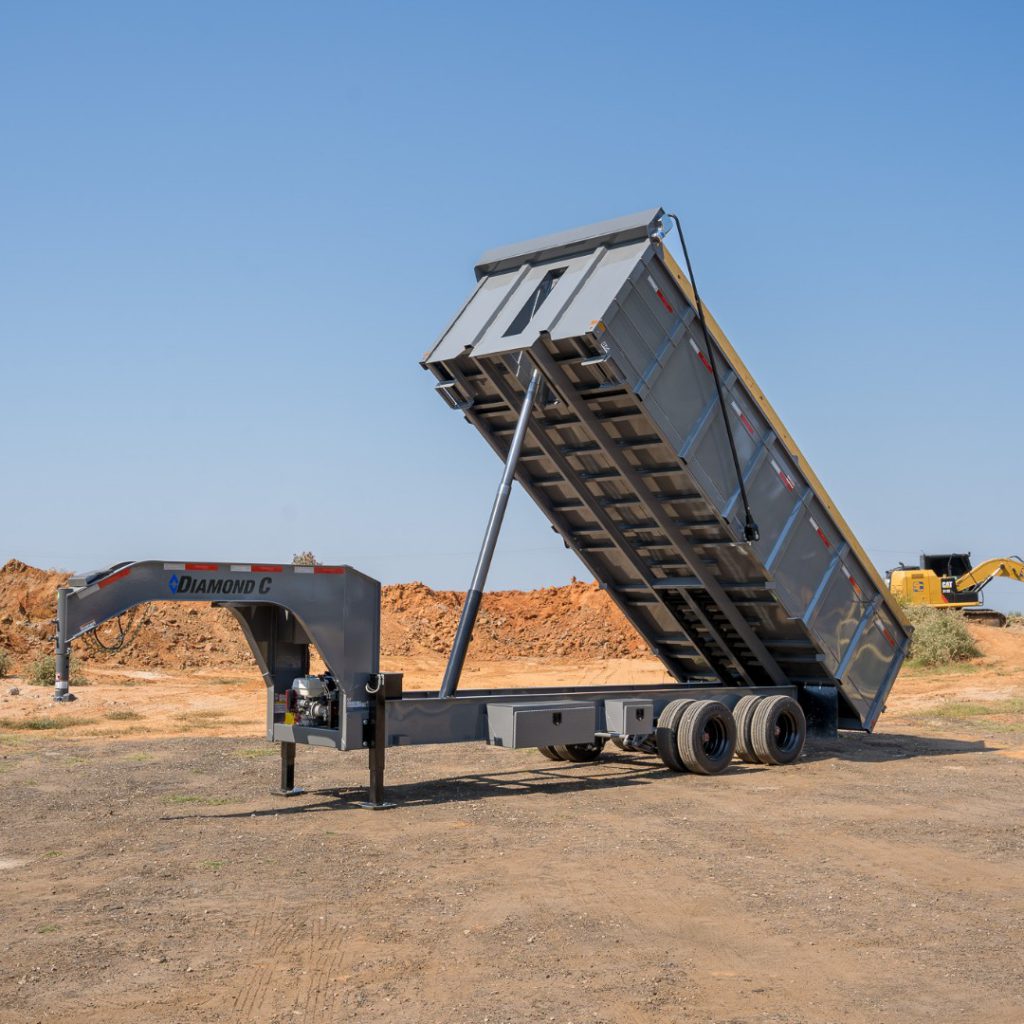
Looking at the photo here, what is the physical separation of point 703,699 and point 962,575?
98.5ft

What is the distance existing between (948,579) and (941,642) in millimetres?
8091

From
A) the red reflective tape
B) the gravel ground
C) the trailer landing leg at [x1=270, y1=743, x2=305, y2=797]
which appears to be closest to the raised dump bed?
the gravel ground

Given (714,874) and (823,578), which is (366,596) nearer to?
(714,874)

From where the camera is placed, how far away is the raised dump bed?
12.0 m

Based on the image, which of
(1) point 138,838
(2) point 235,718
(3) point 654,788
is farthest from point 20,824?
(2) point 235,718

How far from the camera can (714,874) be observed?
8.60m

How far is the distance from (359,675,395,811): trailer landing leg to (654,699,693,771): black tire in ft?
12.3

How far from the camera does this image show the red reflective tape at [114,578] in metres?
9.70

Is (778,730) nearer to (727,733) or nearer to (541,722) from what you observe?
(727,733)

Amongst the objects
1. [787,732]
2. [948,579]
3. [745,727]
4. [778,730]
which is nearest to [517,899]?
[745,727]

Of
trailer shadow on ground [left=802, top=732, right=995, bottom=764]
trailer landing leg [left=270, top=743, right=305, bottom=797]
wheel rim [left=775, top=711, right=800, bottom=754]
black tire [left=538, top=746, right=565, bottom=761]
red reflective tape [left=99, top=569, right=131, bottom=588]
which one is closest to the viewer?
red reflective tape [left=99, top=569, right=131, bottom=588]

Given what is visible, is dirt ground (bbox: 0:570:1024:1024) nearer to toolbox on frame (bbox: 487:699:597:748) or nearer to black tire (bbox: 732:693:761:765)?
black tire (bbox: 732:693:761:765)

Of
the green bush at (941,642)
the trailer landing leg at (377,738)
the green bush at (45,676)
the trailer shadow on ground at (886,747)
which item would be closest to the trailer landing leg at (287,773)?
the trailer landing leg at (377,738)

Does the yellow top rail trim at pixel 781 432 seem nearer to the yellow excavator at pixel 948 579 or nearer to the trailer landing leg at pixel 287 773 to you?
the trailer landing leg at pixel 287 773
